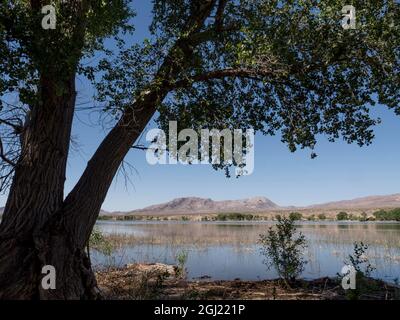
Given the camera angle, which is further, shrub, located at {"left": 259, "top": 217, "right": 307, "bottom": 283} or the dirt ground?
shrub, located at {"left": 259, "top": 217, "right": 307, "bottom": 283}

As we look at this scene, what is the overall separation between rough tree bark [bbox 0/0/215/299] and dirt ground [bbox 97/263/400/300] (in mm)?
1830

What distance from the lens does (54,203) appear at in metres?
8.64

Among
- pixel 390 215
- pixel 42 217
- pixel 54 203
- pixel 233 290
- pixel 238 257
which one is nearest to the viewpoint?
pixel 42 217

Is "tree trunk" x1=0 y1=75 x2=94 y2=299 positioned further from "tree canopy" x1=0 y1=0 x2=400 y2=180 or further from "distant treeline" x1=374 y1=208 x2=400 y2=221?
"distant treeline" x1=374 y1=208 x2=400 y2=221

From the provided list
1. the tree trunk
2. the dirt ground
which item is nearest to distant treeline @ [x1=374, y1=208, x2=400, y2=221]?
the dirt ground

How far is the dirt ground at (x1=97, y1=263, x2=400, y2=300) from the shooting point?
9805mm

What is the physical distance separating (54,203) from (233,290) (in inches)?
191

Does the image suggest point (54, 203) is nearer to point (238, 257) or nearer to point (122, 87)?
point (122, 87)

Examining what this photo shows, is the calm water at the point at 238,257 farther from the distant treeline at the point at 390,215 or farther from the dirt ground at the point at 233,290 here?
the distant treeline at the point at 390,215

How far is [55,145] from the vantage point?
8750 millimetres

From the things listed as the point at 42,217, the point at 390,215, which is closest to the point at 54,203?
the point at 42,217

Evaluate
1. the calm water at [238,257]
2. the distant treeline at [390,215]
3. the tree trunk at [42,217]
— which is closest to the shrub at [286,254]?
the calm water at [238,257]

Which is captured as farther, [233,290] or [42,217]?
[233,290]
